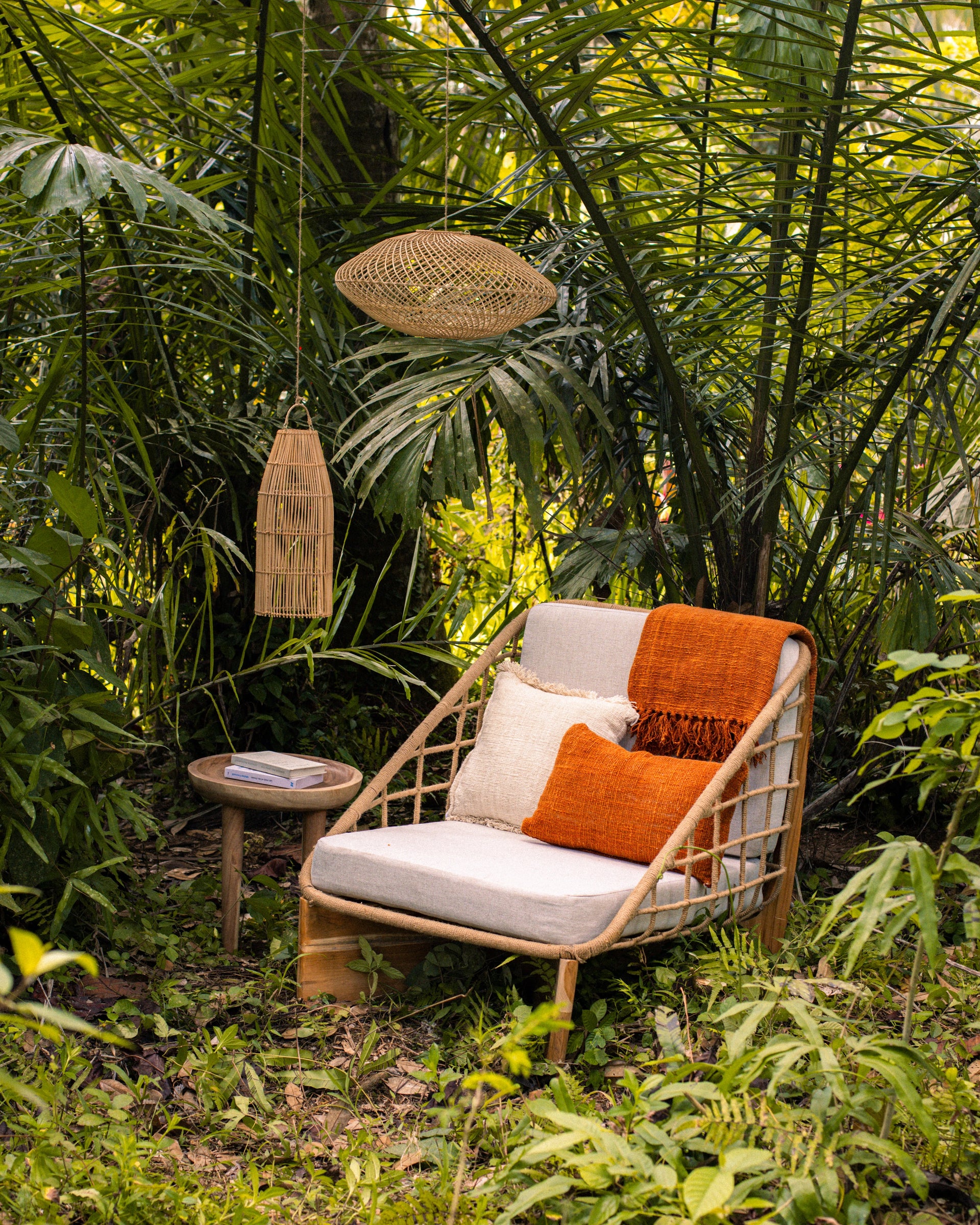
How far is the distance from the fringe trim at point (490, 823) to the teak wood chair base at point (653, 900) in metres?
0.10

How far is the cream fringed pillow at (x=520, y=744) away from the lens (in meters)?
2.90

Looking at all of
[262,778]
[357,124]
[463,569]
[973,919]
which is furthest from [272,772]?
[357,124]

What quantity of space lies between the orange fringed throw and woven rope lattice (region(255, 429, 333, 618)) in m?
0.82

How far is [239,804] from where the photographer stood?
2.79 meters

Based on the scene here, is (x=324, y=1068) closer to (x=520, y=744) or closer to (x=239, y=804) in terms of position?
(x=239, y=804)

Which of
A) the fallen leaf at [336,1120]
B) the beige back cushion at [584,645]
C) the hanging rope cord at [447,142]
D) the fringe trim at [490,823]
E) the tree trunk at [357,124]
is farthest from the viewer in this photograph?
the tree trunk at [357,124]

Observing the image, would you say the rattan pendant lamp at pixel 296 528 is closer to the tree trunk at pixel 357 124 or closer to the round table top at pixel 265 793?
the round table top at pixel 265 793

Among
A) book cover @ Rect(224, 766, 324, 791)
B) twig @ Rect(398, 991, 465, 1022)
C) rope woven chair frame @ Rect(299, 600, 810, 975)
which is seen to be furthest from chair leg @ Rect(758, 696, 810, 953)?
book cover @ Rect(224, 766, 324, 791)

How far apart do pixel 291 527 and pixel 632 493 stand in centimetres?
110

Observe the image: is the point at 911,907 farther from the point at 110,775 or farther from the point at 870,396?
the point at 870,396

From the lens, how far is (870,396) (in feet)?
12.2

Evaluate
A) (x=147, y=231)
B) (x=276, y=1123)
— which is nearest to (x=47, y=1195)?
(x=276, y=1123)

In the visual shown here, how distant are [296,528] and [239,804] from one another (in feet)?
2.22

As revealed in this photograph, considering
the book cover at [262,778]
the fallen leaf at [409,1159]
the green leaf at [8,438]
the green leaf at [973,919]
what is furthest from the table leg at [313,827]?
the green leaf at [973,919]
